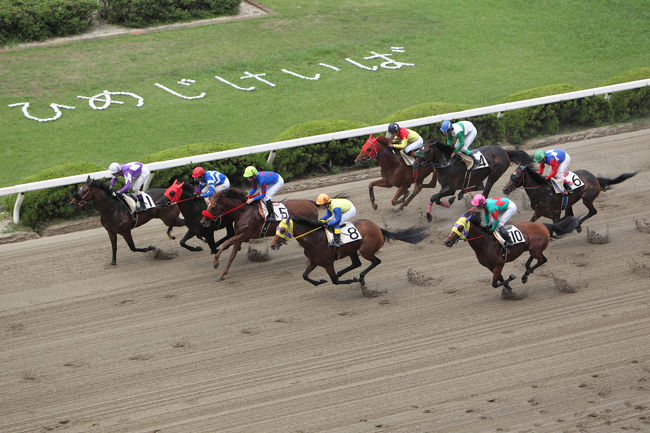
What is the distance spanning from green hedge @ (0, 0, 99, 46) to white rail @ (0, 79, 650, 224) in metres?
7.08

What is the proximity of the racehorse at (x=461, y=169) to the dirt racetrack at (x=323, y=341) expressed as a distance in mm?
630

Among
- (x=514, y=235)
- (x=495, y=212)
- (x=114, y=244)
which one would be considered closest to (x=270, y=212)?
(x=114, y=244)

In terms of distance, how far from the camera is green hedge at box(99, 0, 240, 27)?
18470 mm

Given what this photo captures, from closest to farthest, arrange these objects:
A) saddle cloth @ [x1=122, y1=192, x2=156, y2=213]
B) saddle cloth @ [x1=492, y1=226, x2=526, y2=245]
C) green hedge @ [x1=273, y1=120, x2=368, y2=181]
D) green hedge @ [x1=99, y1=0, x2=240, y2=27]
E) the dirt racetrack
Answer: the dirt racetrack < saddle cloth @ [x1=492, y1=226, x2=526, y2=245] < saddle cloth @ [x1=122, y1=192, x2=156, y2=213] < green hedge @ [x1=273, y1=120, x2=368, y2=181] < green hedge @ [x1=99, y1=0, x2=240, y2=27]

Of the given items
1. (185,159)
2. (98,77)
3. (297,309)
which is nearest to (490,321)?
(297,309)

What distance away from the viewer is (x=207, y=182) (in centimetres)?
1027

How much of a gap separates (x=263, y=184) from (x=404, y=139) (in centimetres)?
250

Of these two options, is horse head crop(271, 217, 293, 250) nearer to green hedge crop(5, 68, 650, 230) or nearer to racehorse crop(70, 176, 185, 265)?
racehorse crop(70, 176, 185, 265)

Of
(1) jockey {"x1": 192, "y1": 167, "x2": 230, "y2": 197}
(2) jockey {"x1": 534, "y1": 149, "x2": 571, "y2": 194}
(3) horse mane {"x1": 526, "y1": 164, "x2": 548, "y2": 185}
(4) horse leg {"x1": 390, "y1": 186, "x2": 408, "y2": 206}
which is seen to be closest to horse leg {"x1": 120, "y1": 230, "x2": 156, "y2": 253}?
(1) jockey {"x1": 192, "y1": 167, "x2": 230, "y2": 197}

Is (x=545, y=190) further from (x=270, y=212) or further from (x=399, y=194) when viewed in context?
(x=270, y=212)

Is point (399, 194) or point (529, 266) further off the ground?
point (529, 266)

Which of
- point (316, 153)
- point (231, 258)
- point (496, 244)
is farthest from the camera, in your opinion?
point (316, 153)

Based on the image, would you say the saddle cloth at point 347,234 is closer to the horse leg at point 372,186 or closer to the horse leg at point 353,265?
the horse leg at point 353,265

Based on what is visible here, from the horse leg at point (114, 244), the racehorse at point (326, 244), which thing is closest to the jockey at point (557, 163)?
the racehorse at point (326, 244)
